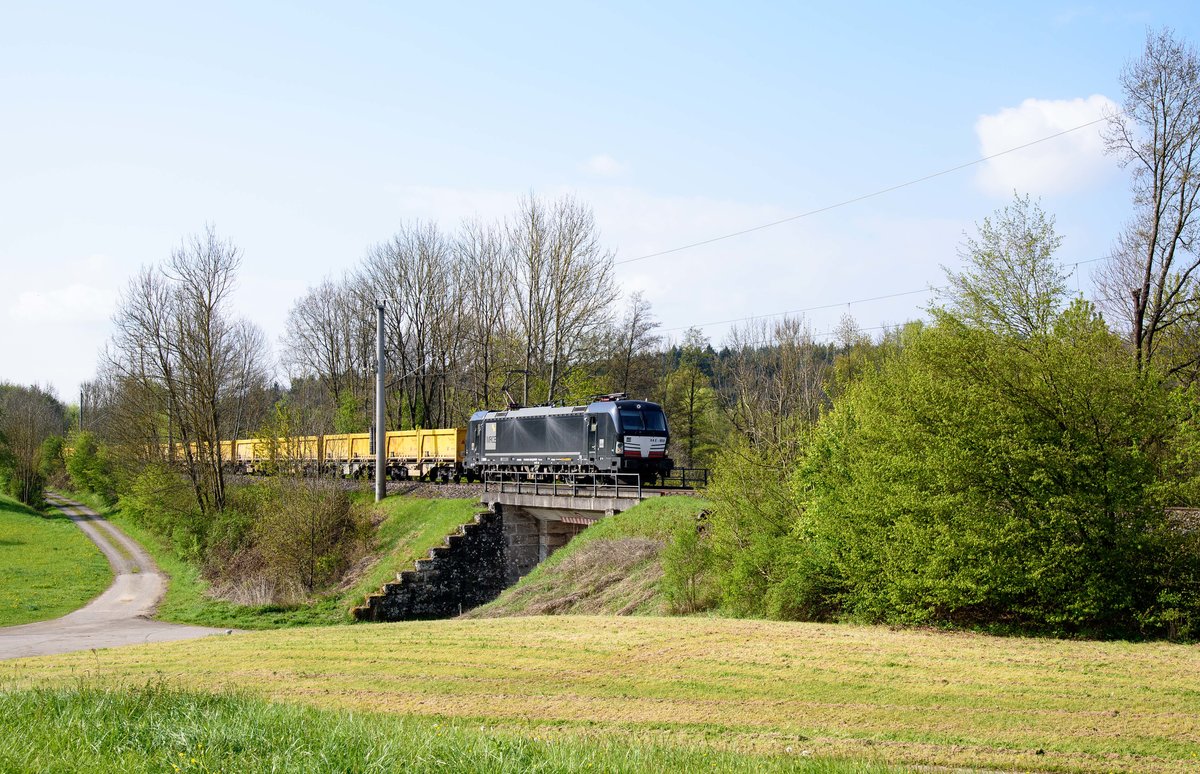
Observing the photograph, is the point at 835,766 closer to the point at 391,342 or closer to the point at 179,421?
the point at 179,421

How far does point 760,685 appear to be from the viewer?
1352cm

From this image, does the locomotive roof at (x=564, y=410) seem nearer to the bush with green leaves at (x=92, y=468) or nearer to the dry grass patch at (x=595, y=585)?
the dry grass patch at (x=595, y=585)

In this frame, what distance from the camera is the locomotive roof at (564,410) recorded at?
33156mm

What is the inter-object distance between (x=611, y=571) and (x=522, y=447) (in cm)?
1150

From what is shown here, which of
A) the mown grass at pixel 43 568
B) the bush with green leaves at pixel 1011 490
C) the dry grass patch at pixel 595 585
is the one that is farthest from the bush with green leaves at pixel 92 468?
the bush with green leaves at pixel 1011 490

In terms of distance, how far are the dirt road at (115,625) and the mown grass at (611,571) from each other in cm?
935

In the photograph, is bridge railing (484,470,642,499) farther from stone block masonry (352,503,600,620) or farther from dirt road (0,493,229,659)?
dirt road (0,493,229,659)

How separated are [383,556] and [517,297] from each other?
61.3ft

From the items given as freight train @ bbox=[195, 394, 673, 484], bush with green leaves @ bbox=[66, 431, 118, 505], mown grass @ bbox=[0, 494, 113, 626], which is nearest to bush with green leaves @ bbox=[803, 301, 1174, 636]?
freight train @ bbox=[195, 394, 673, 484]

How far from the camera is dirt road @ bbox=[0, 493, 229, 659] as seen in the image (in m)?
26.0

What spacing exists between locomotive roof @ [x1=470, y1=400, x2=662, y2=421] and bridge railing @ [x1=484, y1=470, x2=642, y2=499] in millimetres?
2304

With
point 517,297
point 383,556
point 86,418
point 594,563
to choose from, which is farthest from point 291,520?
point 86,418

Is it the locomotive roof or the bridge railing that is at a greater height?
the locomotive roof

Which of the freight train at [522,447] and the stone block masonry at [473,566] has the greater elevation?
the freight train at [522,447]
